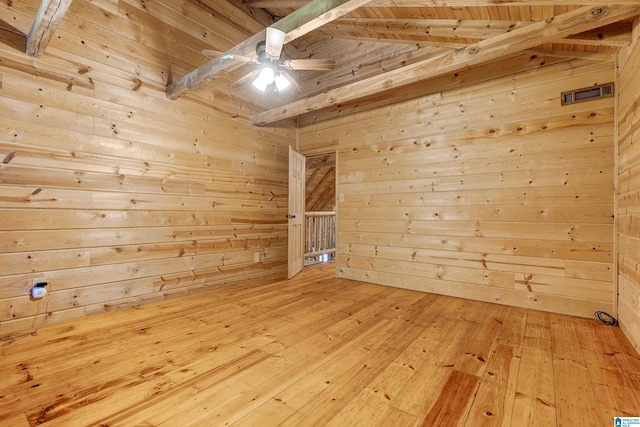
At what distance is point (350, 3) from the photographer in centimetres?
181

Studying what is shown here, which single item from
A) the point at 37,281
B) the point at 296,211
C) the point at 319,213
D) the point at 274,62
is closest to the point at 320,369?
the point at 274,62

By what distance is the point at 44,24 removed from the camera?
201 cm

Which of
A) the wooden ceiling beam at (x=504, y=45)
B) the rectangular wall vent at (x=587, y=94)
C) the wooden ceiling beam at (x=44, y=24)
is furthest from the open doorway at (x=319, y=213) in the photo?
the wooden ceiling beam at (x=44, y=24)

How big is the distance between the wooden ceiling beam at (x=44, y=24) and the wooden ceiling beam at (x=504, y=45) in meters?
2.51

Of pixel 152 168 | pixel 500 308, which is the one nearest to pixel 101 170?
pixel 152 168

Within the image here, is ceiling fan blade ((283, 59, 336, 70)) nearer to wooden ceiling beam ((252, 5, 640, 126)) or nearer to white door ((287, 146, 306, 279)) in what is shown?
wooden ceiling beam ((252, 5, 640, 126))

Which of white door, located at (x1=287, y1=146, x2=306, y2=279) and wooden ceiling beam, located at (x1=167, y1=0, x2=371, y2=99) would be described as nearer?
wooden ceiling beam, located at (x1=167, y1=0, x2=371, y2=99)

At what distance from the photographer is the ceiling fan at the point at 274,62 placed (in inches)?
81.8

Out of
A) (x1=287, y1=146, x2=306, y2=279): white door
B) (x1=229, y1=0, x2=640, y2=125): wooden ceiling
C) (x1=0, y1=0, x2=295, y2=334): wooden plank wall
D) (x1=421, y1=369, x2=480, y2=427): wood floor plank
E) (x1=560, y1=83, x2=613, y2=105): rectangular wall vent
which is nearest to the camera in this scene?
(x1=421, y1=369, x2=480, y2=427): wood floor plank

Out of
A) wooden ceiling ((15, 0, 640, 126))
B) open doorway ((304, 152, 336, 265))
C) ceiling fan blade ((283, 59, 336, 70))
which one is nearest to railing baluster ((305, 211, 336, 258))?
open doorway ((304, 152, 336, 265))

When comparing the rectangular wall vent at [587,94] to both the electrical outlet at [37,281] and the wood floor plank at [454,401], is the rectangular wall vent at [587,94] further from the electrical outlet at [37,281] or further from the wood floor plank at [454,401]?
the electrical outlet at [37,281]

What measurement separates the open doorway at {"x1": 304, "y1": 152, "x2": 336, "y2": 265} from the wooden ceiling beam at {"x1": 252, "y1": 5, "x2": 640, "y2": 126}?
6.94 ft

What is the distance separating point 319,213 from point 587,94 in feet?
15.0

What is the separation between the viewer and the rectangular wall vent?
8.59 feet
